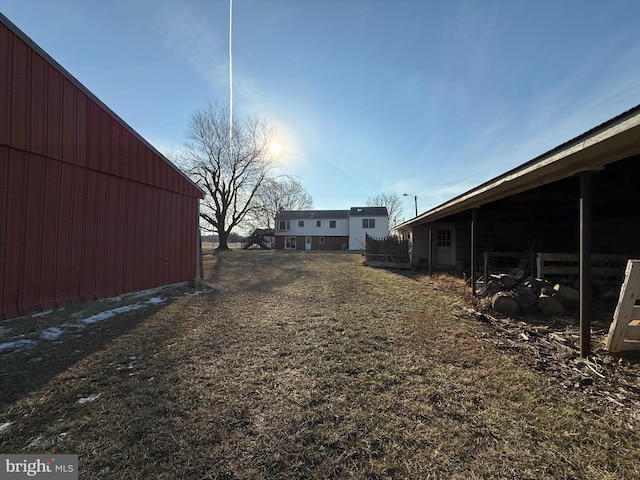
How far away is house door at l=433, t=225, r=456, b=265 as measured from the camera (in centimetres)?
1399

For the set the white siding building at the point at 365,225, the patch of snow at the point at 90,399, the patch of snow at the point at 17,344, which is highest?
the white siding building at the point at 365,225

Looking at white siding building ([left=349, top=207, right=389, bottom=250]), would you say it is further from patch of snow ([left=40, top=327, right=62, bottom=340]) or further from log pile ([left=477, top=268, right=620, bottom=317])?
patch of snow ([left=40, top=327, right=62, bottom=340])

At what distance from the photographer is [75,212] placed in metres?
5.41

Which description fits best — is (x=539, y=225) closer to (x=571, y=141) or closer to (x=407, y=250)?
(x=407, y=250)

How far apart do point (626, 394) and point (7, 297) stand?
7.91 metres

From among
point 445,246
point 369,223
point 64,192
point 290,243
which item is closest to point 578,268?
point 445,246

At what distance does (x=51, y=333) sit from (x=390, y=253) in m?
14.2

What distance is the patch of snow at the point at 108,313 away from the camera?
5411 mm

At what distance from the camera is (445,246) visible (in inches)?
566

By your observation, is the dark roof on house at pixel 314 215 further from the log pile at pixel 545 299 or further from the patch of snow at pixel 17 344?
the patch of snow at pixel 17 344

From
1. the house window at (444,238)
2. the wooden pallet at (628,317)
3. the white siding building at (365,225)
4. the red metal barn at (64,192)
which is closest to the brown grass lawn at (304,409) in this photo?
the red metal barn at (64,192)

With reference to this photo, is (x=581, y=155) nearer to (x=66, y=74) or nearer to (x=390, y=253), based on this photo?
(x=66, y=74)

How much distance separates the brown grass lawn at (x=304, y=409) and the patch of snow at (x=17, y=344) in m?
0.26

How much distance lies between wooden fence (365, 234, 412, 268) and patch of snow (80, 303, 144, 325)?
12.2 meters
